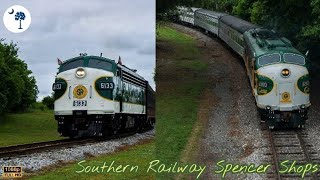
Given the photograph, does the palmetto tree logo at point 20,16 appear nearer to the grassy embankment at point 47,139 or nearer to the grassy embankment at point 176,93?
the grassy embankment at point 47,139

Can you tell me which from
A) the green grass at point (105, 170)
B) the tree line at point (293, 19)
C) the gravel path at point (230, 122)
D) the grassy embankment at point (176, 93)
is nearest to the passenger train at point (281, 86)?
the gravel path at point (230, 122)

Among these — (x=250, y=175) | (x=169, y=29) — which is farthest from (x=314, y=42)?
(x=169, y=29)

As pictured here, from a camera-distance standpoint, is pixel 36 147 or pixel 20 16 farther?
pixel 36 147

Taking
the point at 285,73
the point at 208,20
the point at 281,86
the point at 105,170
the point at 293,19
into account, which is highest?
the point at 208,20

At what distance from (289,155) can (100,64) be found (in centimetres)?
564

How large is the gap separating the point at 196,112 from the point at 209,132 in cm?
234

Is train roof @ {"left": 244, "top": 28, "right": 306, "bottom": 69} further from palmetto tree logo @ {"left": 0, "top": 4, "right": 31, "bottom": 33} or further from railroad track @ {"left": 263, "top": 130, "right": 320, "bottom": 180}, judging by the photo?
palmetto tree logo @ {"left": 0, "top": 4, "right": 31, "bottom": 33}

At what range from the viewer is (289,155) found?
12.4m

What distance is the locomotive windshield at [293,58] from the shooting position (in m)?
14.8

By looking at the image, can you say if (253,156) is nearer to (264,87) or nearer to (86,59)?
(264,87)

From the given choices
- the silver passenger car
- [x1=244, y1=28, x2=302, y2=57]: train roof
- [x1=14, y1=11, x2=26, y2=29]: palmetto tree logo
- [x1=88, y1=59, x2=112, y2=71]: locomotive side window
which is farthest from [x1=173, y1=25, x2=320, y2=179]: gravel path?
[x1=14, y1=11, x2=26, y2=29]: palmetto tree logo

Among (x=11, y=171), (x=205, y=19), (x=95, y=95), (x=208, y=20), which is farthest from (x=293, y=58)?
(x=205, y=19)

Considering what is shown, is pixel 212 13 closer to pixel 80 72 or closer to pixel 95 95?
pixel 95 95

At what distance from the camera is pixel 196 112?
56.1ft
